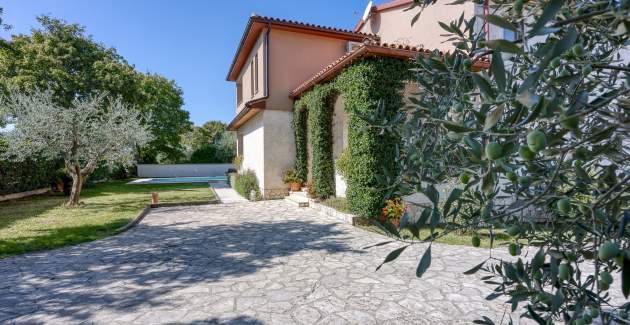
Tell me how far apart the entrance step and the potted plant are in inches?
12.1

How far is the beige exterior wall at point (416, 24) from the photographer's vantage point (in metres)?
11.6

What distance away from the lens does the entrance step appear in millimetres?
11766

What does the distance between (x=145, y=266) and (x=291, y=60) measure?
10584mm

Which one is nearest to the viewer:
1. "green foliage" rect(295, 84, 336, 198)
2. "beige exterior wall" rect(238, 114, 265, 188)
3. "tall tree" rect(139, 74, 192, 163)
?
"green foliage" rect(295, 84, 336, 198)

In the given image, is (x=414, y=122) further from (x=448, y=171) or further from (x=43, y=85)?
(x=43, y=85)

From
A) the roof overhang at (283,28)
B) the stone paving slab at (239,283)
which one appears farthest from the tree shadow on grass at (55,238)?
Answer: the roof overhang at (283,28)

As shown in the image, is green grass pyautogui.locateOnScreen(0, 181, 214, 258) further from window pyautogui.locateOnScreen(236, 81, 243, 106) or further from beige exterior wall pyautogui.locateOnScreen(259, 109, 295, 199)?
window pyautogui.locateOnScreen(236, 81, 243, 106)

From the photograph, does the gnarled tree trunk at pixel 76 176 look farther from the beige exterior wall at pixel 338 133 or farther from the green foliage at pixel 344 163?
the green foliage at pixel 344 163

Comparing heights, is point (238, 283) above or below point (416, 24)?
below

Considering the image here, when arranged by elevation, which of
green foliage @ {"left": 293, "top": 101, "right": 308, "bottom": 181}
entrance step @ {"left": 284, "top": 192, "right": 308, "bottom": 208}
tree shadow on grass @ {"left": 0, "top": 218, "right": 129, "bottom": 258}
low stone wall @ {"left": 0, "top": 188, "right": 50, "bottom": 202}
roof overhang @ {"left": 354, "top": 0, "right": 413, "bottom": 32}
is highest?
roof overhang @ {"left": 354, "top": 0, "right": 413, "bottom": 32}

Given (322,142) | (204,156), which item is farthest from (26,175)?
(204,156)

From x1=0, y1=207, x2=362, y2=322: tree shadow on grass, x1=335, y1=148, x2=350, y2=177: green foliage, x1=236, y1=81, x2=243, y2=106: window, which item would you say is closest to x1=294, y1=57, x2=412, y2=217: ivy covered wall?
x1=335, y1=148, x2=350, y2=177: green foliage

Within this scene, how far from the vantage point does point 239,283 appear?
4.73 meters

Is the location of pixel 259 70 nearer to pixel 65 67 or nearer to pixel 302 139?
pixel 302 139
